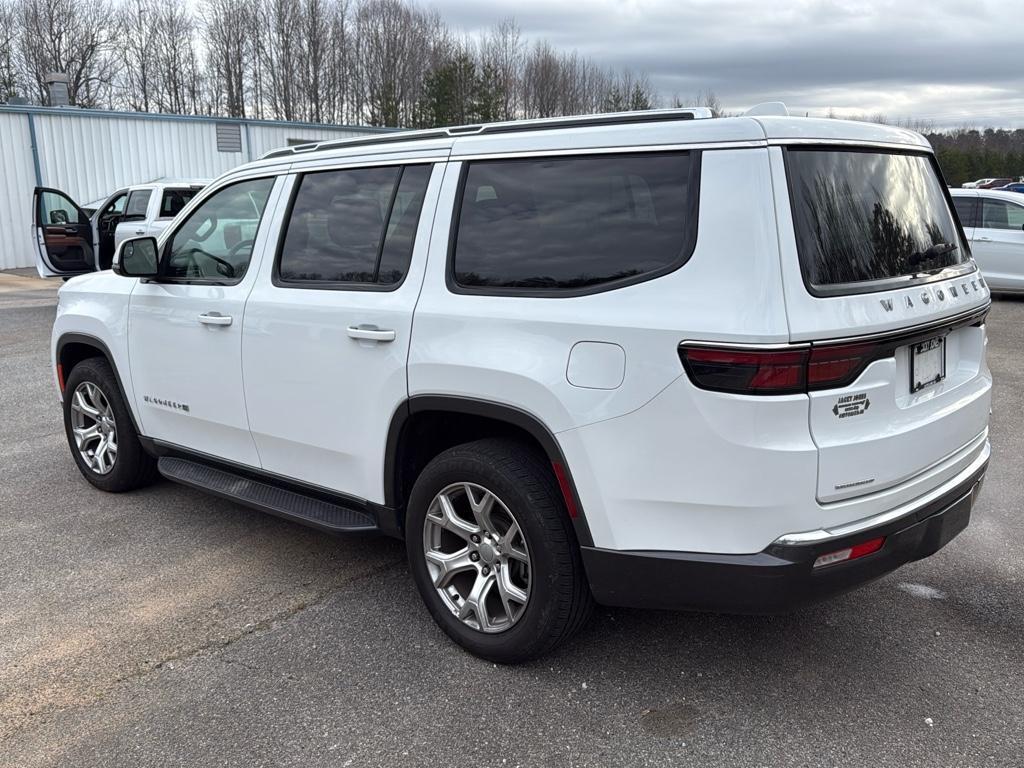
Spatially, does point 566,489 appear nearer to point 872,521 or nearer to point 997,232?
point 872,521

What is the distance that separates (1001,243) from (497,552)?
12.8 m

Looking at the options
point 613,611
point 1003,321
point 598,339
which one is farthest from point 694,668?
point 1003,321

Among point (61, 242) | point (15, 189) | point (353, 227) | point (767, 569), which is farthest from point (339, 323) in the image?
point (15, 189)

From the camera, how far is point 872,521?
262 cm

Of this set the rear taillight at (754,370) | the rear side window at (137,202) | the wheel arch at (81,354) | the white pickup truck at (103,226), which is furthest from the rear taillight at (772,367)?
the rear side window at (137,202)

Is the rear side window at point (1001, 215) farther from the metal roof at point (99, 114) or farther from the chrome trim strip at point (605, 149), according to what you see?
the chrome trim strip at point (605, 149)

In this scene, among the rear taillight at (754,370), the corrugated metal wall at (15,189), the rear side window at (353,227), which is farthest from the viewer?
the corrugated metal wall at (15,189)

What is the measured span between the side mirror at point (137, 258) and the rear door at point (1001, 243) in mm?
12645

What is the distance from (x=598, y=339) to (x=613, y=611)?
147 cm

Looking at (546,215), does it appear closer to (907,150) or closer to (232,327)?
(907,150)

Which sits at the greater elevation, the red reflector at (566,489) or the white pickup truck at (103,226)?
the white pickup truck at (103,226)

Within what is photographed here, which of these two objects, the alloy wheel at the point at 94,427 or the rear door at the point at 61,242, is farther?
the rear door at the point at 61,242

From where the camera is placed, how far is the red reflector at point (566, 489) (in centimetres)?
280

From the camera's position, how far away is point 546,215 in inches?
116
